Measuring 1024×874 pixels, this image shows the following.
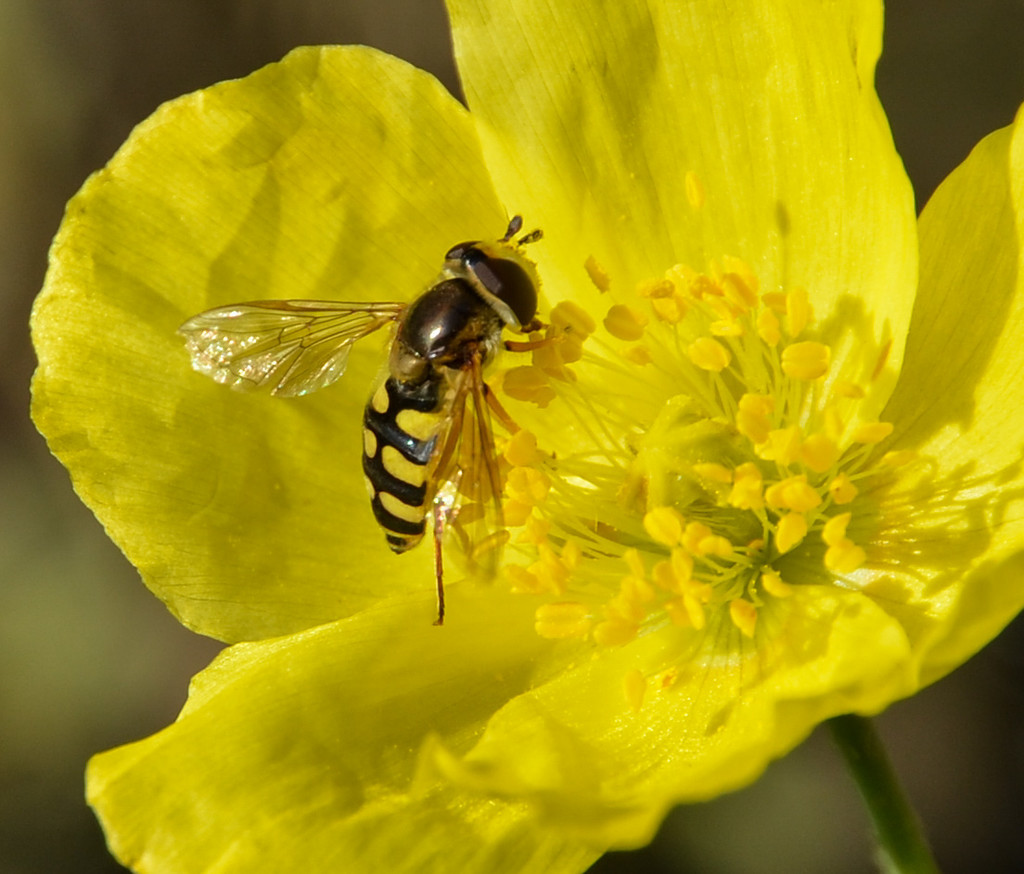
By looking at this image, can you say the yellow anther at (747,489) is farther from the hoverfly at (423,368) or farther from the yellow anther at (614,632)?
the hoverfly at (423,368)

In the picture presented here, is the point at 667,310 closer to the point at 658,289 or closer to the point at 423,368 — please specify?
the point at 658,289

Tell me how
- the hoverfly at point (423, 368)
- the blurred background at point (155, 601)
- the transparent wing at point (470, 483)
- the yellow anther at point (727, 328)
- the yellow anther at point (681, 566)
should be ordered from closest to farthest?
the transparent wing at point (470, 483) → the hoverfly at point (423, 368) → the yellow anther at point (681, 566) → the yellow anther at point (727, 328) → the blurred background at point (155, 601)

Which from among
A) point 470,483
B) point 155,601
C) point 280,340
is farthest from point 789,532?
point 155,601

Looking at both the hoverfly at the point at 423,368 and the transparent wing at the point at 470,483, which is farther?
the hoverfly at the point at 423,368

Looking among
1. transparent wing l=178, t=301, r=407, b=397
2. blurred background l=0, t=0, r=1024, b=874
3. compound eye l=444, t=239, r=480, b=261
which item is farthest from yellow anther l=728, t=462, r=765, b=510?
blurred background l=0, t=0, r=1024, b=874

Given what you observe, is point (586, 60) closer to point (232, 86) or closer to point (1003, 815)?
point (232, 86)

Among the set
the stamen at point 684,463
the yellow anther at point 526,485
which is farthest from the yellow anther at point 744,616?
the yellow anther at point 526,485

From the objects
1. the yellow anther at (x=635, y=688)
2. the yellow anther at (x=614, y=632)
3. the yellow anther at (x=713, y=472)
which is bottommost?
the yellow anther at (x=635, y=688)

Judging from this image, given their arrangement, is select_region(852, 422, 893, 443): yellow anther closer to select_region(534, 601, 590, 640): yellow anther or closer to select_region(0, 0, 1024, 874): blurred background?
select_region(534, 601, 590, 640): yellow anther
